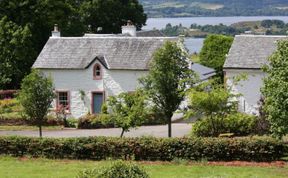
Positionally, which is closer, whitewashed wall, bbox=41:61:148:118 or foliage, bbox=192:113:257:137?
foliage, bbox=192:113:257:137

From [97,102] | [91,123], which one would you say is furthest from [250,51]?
[91,123]

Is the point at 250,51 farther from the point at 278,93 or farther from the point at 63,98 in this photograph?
the point at 278,93

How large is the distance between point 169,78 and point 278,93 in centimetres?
1091

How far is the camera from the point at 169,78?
3756cm

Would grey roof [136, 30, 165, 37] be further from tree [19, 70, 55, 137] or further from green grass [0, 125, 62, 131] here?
tree [19, 70, 55, 137]

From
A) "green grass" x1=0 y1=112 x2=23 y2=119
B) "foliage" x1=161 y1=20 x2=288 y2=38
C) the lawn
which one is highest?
"foliage" x1=161 y1=20 x2=288 y2=38

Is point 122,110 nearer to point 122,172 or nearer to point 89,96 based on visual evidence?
point 89,96

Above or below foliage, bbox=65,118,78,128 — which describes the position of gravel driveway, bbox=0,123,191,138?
below

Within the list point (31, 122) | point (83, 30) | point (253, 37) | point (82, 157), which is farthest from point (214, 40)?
point (82, 157)

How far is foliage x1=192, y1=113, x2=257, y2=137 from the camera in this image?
39406 mm

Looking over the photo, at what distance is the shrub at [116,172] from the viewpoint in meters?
16.0

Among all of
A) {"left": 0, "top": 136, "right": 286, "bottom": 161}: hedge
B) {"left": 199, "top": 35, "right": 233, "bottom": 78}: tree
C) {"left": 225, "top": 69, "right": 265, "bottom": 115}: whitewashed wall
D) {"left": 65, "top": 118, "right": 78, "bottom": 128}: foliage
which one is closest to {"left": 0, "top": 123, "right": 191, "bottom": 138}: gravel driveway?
{"left": 65, "top": 118, "right": 78, "bottom": 128}: foliage

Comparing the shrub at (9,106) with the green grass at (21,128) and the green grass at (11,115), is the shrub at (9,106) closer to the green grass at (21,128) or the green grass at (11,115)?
the green grass at (11,115)

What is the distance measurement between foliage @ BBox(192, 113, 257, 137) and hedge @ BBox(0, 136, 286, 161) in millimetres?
7039
